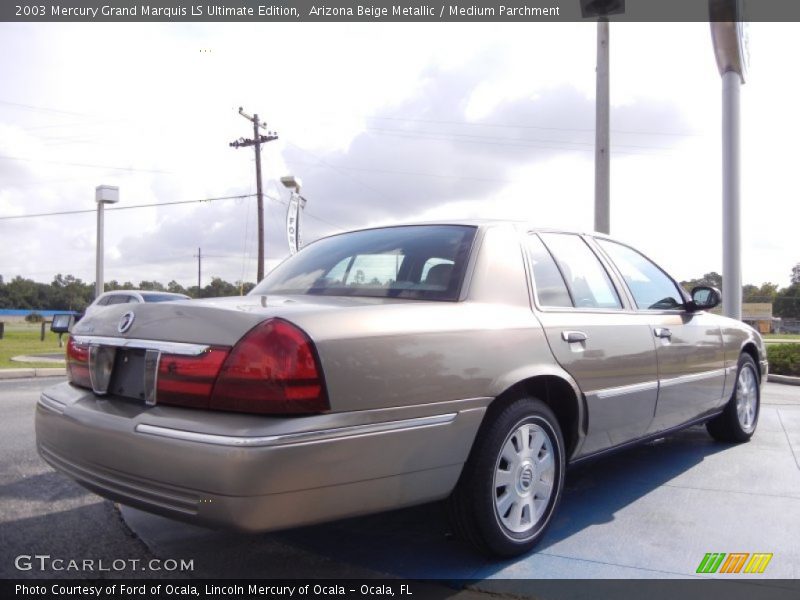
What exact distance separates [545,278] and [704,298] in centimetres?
188

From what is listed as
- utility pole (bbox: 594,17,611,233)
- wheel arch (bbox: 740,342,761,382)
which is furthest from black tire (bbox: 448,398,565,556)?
utility pole (bbox: 594,17,611,233)

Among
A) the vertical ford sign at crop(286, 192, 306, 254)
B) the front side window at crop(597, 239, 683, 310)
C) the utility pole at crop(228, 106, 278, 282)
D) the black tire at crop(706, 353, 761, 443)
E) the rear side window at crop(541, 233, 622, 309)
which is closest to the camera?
the rear side window at crop(541, 233, 622, 309)

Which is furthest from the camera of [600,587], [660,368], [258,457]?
[660,368]

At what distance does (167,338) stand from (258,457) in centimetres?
66

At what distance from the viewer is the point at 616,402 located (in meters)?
3.52

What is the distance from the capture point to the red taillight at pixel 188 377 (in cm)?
233

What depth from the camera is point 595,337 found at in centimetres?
345

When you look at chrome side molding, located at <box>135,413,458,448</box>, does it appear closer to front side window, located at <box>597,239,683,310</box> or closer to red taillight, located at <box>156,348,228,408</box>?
red taillight, located at <box>156,348,228,408</box>

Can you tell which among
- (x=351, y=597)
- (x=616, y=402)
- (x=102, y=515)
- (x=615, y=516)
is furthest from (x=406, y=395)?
(x=102, y=515)

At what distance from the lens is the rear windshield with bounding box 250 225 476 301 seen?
9.96ft

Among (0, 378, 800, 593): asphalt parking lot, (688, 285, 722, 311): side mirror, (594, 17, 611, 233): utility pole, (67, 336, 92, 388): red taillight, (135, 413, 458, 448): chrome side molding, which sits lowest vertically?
(0, 378, 800, 593): asphalt parking lot

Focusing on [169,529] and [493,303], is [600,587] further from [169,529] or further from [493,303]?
[169,529]

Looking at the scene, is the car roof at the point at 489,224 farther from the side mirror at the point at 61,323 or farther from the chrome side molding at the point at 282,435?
the side mirror at the point at 61,323

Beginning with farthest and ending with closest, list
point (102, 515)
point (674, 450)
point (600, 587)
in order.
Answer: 1. point (674, 450)
2. point (102, 515)
3. point (600, 587)
